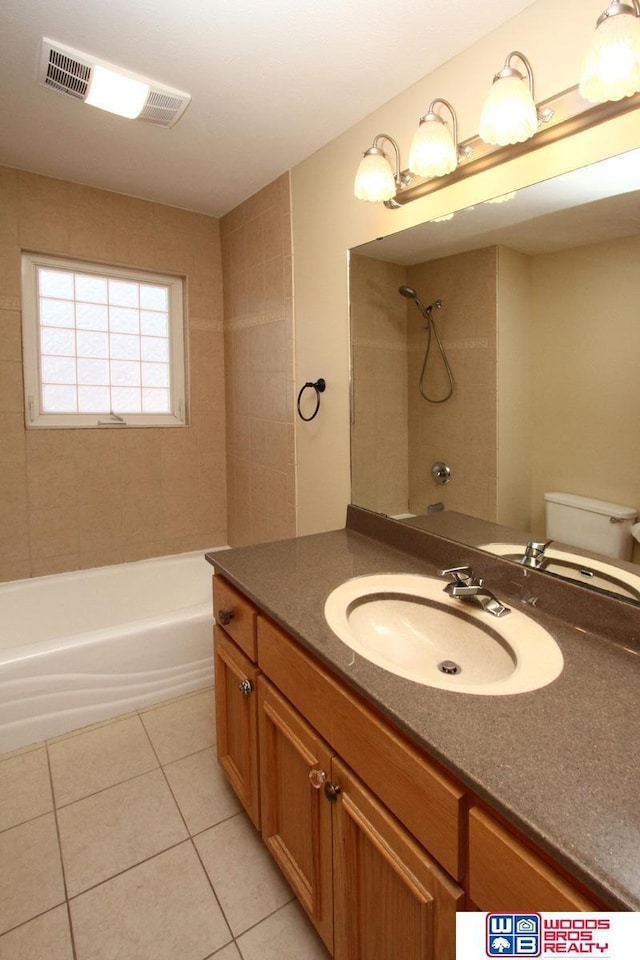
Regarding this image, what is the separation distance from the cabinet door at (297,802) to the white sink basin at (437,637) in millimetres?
245

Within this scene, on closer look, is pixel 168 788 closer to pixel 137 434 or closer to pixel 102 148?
pixel 137 434

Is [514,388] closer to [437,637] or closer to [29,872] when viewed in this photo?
[437,637]

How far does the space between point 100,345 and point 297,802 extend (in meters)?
2.43

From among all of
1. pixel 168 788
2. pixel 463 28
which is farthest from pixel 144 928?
pixel 463 28

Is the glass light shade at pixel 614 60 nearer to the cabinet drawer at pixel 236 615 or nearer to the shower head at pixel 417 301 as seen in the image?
the shower head at pixel 417 301

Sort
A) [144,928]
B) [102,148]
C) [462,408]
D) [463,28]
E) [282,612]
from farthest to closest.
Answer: [102,148], [462,408], [463,28], [144,928], [282,612]

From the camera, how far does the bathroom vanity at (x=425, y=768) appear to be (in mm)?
583

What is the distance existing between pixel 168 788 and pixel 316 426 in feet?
4.81

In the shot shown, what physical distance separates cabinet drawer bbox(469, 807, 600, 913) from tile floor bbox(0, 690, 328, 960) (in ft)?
2.70

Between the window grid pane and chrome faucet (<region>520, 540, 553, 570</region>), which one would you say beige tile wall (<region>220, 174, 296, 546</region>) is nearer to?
the window grid pane

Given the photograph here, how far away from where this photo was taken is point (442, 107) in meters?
1.47

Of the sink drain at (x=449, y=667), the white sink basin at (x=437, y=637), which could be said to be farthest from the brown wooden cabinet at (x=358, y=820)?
the sink drain at (x=449, y=667)

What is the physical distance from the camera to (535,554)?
3.97 feet

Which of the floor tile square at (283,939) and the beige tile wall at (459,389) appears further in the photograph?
the beige tile wall at (459,389)
